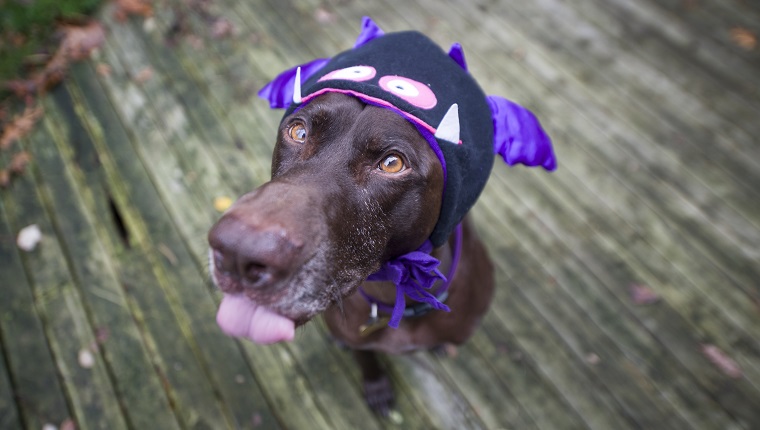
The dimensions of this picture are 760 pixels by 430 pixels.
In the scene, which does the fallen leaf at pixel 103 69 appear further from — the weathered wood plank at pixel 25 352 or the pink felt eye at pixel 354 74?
the pink felt eye at pixel 354 74

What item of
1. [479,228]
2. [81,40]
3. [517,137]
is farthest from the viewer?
[81,40]

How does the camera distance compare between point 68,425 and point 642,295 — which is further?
point 642,295

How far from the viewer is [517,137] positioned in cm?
173

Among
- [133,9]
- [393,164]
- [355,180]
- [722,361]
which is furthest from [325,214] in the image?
[133,9]

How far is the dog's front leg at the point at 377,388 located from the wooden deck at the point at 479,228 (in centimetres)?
7

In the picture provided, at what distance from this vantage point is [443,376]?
264cm

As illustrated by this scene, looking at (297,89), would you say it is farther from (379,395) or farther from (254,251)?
(379,395)

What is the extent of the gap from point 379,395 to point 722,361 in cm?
198

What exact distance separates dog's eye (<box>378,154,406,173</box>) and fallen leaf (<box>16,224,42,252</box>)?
108 inches

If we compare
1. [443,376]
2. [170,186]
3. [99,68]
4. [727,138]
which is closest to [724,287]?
[727,138]

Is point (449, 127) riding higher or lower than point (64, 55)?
higher

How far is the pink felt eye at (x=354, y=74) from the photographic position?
4.68 feet

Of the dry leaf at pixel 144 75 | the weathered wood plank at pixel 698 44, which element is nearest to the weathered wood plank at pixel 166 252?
the dry leaf at pixel 144 75

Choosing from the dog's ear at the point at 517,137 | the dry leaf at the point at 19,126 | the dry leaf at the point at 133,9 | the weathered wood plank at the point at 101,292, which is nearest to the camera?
the dog's ear at the point at 517,137
